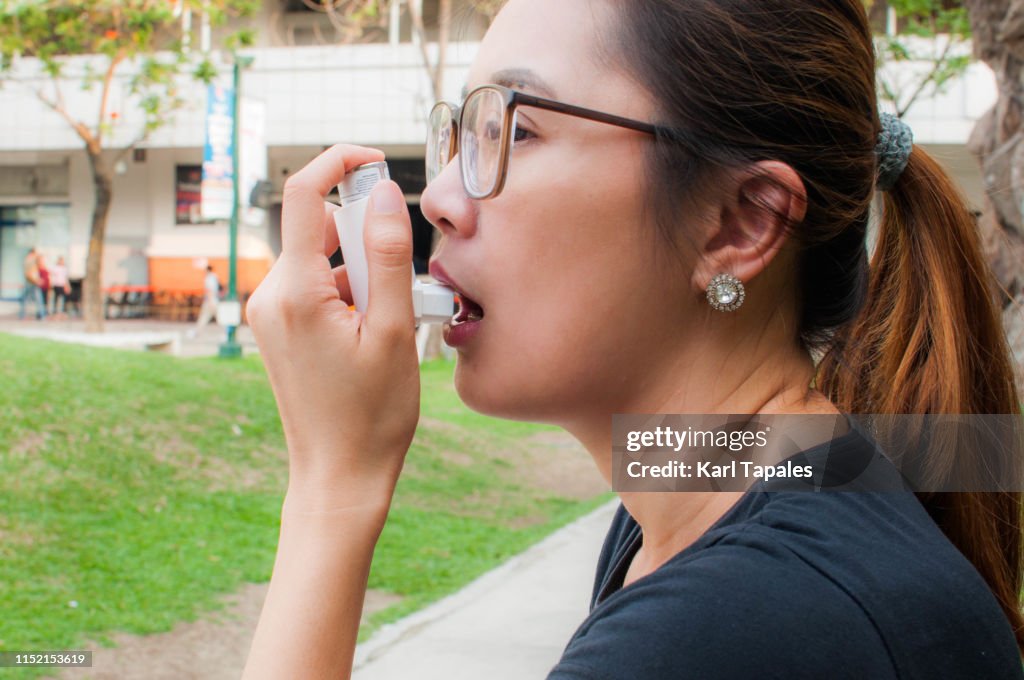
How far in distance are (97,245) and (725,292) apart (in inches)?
730

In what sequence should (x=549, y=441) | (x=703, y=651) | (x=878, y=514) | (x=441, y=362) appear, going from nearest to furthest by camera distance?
1. (x=703, y=651)
2. (x=878, y=514)
3. (x=549, y=441)
4. (x=441, y=362)

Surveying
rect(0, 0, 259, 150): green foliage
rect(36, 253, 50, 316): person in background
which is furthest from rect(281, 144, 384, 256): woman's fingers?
rect(36, 253, 50, 316): person in background

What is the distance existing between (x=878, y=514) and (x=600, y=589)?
0.64 metres

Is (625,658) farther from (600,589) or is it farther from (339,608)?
(600,589)

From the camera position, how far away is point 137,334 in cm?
1672

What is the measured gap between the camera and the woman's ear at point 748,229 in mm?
1386

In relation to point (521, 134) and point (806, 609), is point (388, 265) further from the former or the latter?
point (806, 609)

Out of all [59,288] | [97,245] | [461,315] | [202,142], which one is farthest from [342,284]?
[59,288]

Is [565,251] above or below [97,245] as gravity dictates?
above

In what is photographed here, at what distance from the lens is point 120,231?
94.4 ft

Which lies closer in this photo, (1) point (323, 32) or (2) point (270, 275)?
(2) point (270, 275)

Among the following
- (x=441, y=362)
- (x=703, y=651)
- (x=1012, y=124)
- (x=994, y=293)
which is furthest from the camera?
(x=441, y=362)

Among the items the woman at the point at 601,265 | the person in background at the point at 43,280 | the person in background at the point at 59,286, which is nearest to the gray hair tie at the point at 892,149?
the woman at the point at 601,265

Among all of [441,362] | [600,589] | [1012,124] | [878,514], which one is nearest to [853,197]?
[878,514]
